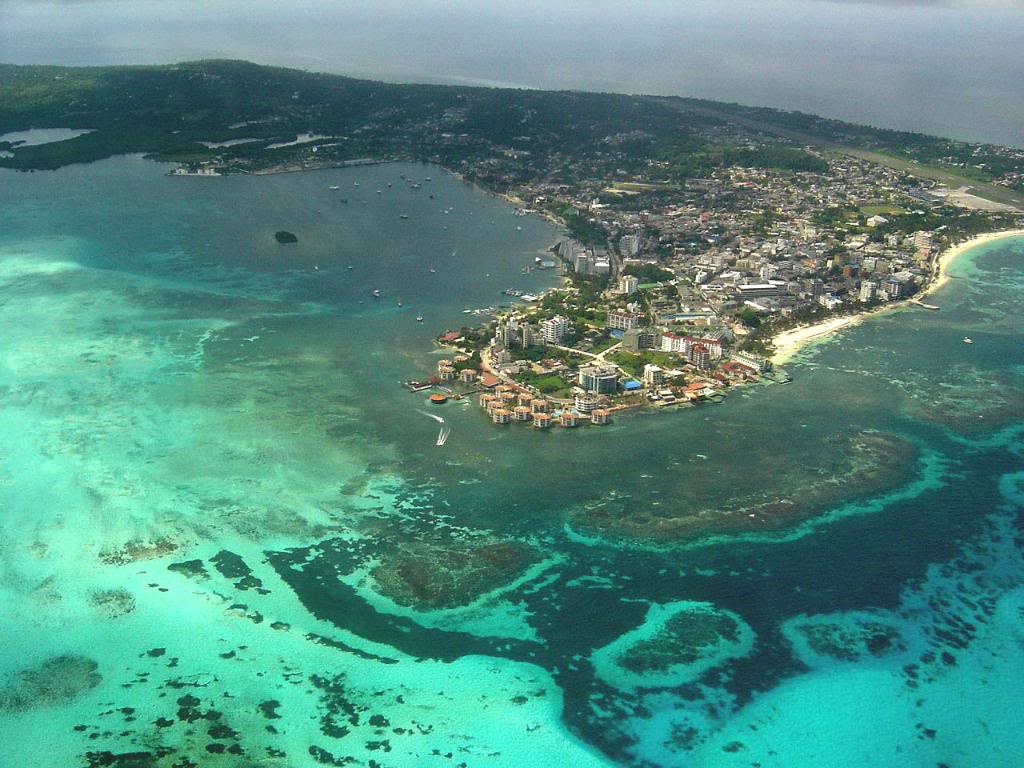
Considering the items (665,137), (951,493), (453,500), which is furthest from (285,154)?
(951,493)

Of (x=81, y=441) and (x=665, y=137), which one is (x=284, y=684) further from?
(x=665, y=137)

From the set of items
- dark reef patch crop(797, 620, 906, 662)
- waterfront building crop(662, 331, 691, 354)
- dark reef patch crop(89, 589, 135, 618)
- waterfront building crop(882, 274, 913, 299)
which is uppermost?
waterfront building crop(882, 274, 913, 299)

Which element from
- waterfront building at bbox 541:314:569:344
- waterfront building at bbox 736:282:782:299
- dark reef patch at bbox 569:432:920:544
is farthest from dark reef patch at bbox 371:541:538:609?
waterfront building at bbox 736:282:782:299

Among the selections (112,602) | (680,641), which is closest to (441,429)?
(112,602)

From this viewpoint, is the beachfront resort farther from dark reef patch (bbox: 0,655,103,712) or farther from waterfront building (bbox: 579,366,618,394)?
dark reef patch (bbox: 0,655,103,712)

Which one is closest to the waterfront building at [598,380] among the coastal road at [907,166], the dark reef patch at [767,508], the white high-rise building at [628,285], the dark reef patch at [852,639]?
the dark reef patch at [767,508]

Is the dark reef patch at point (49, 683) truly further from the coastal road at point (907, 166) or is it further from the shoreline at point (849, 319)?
the coastal road at point (907, 166)
